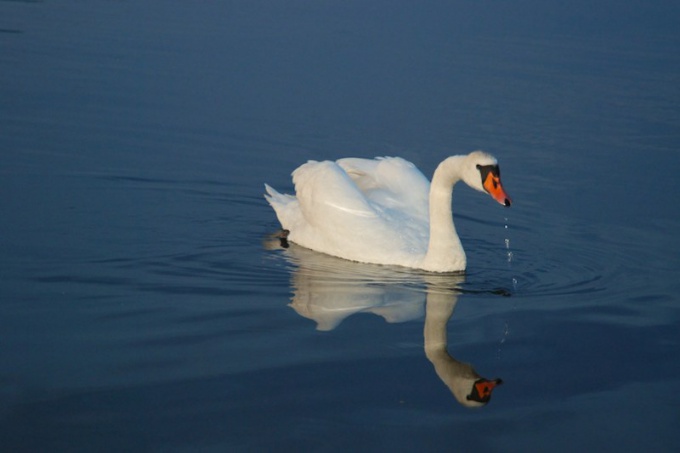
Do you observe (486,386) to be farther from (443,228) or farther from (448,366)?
(443,228)

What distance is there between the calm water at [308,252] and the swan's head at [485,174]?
32.4 inches

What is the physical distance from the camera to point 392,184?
11.9m

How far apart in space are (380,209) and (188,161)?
341 cm

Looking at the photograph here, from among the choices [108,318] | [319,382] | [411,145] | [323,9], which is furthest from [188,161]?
[323,9]

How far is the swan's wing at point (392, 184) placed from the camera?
38.0ft

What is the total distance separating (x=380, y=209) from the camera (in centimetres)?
1124

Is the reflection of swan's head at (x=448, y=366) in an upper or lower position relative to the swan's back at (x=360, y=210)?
lower

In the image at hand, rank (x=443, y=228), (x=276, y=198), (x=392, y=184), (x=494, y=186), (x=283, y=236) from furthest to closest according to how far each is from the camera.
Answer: (x=276, y=198)
(x=283, y=236)
(x=392, y=184)
(x=443, y=228)
(x=494, y=186)

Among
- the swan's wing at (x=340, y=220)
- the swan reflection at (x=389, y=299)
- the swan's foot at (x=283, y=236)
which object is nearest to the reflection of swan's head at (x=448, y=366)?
the swan reflection at (x=389, y=299)

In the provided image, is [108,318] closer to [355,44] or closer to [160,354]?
[160,354]

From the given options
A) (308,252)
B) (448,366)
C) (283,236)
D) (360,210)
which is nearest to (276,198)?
(283,236)

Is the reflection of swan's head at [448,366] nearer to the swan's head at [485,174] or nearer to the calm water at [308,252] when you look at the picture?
the calm water at [308,252]

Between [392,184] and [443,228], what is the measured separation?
1.22m

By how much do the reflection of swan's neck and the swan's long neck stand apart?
Answer: 0.87 meters
